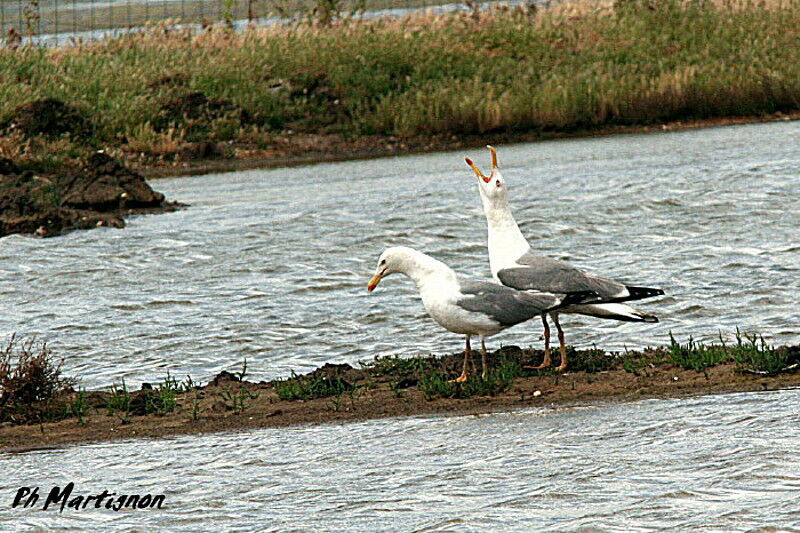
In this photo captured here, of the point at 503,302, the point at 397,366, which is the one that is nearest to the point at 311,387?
the point at 397,366

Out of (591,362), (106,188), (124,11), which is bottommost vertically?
(591,362)

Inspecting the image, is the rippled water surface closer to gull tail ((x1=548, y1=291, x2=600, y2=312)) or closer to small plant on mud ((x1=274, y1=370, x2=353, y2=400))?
small plant on mud ((x1=274, y1=370, x2=353, y2=400))

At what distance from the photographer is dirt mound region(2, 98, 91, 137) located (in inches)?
1211

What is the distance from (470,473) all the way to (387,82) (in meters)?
28.4

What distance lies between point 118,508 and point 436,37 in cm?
Answer: 3193

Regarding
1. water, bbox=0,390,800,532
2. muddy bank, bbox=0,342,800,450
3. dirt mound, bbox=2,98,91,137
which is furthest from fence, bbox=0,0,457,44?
water, bbox=0,390,800,532

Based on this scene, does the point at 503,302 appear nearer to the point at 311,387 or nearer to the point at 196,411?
the point at 311,387

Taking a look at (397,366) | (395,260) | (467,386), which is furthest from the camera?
(397,366)

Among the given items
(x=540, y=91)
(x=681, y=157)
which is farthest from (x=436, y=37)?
(x=681, y=157)

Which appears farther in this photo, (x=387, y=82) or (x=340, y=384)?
(x=387, y=82)

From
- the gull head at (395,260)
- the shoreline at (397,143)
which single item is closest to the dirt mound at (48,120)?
the shoreline at (397,143)

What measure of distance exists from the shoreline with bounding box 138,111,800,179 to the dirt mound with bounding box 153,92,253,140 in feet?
5.06

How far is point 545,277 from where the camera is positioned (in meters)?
9.36

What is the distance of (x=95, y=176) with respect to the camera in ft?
73.7
